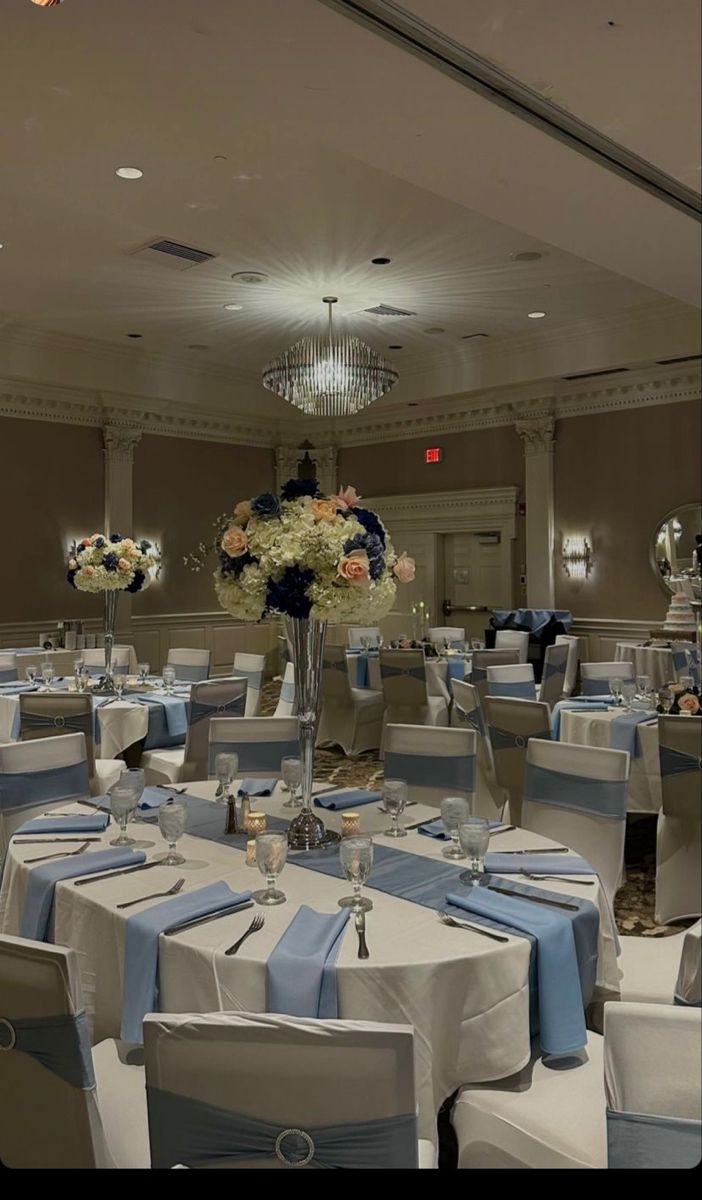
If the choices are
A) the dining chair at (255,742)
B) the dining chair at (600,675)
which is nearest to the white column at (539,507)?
the dining chair at (600,675)

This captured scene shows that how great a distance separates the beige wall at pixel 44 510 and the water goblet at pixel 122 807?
A: 26.7 feet

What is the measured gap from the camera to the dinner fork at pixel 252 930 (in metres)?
1.98

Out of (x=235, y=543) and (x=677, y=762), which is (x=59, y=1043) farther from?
(x=677, y=762)

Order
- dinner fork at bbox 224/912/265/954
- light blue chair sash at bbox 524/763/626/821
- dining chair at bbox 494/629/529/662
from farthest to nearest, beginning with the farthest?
1. dining chair at bbox 494/629/529/662
2. light blue chair sash at bbox 524/763/626/821
3. dinner fork at bbox 224/912/265/954

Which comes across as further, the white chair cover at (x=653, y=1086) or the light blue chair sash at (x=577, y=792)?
the light blue chair sash at (x=577, y=792)

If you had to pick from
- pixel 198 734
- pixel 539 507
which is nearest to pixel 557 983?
pixel 198 734

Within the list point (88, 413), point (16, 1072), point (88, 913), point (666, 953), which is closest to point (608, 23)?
point (666, 953)

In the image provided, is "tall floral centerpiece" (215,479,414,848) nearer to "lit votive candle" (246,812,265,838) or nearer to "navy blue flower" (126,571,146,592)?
"lit votive candle" (246,812,265,838)

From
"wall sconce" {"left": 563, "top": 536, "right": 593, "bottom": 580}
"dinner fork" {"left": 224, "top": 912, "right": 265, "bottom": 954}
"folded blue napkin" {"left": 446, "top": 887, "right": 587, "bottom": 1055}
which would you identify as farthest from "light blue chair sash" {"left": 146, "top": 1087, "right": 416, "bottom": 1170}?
"wall sconce" {"left": 563, "top": 536, "right": 593, "bottom": 580}

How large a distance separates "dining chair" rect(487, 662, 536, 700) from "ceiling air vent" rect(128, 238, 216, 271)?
411 cm

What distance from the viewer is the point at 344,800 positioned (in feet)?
10.4

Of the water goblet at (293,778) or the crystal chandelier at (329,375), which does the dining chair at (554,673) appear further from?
the water goblet at (293,778)

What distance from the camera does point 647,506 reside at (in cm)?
994

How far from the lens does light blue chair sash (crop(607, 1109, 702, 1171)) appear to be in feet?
4.64
